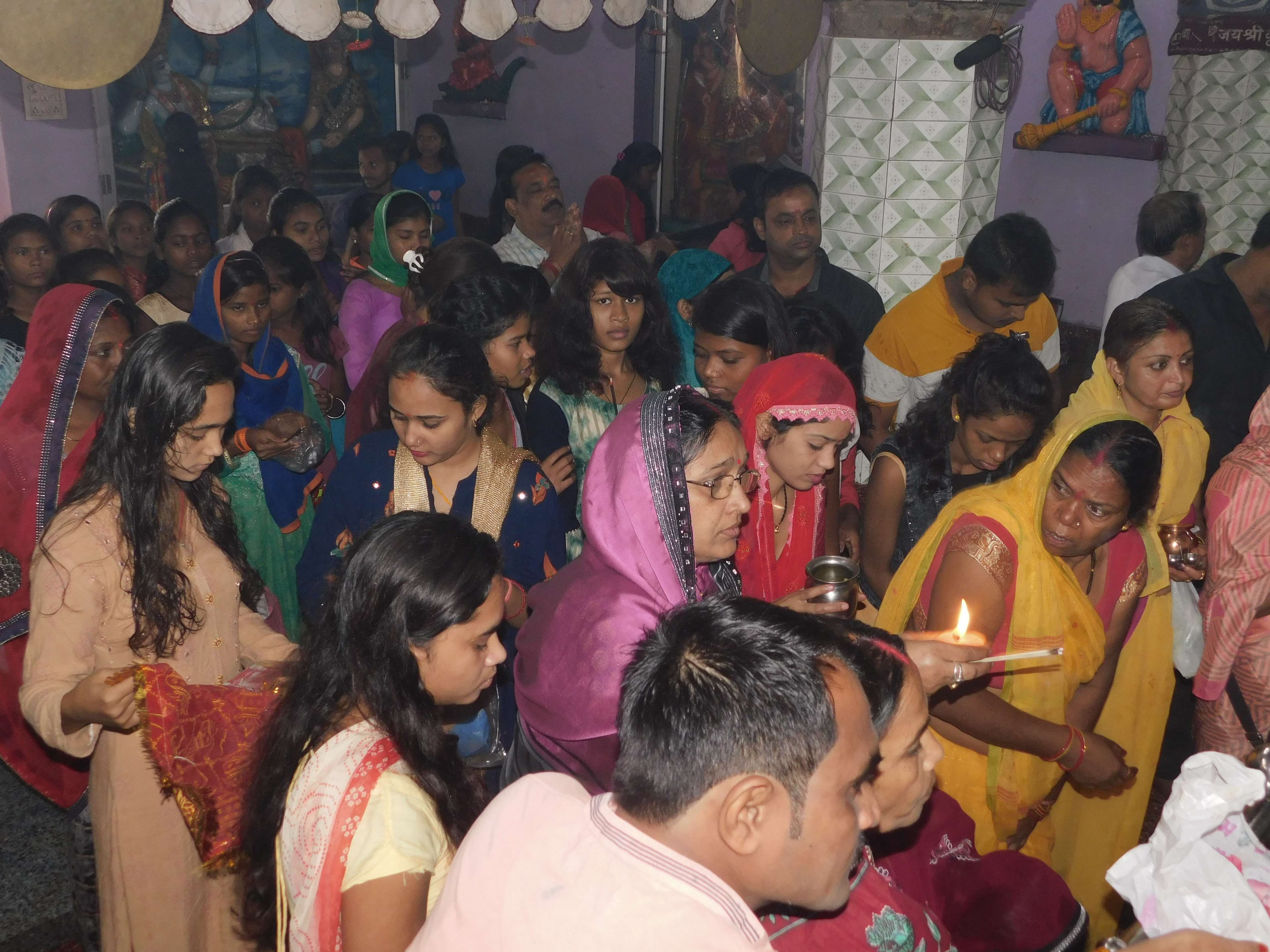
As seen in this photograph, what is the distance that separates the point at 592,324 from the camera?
366 centimetres

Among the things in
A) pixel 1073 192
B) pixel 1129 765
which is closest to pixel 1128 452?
pixel 1129 765

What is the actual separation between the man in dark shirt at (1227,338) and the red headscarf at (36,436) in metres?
3.93

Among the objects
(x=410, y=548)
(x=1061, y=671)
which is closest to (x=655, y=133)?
(x=1061, y=671)

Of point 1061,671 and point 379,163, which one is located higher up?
point 379,163

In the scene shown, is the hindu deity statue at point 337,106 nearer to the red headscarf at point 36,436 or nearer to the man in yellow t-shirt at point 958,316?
the man in yellow t-shirt at point 958,316

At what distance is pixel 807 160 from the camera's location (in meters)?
8.28

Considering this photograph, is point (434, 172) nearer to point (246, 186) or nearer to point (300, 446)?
→ point (246, 186)

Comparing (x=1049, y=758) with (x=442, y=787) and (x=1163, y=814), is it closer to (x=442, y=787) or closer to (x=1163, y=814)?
(x=1163, y=814)

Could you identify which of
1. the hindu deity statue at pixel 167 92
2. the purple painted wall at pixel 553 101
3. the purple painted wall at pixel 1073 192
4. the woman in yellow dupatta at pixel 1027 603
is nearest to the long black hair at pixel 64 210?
the hindu deity statue at pixel 167 92

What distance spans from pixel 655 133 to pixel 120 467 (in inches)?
306

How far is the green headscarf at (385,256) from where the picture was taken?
15.8 ft

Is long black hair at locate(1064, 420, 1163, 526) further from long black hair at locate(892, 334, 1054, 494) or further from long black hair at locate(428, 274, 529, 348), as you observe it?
long black hair at locate(428, 274, 529, 348)

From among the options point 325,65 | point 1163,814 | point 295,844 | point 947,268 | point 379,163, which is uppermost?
point 325,65

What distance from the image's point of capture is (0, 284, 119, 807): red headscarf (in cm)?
267
